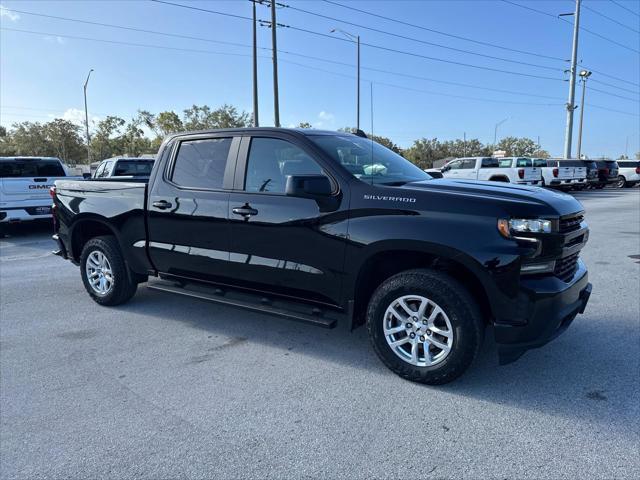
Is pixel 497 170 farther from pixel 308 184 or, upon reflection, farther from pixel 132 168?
pixel 308 184

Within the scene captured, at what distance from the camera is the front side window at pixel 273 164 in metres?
3.92

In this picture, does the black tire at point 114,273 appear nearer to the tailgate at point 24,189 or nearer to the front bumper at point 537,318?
the front bumper at point 537,318

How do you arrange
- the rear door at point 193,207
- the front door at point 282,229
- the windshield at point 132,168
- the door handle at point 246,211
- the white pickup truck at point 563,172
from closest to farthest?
the front door at point 282,229 < the door handle at point 246,211 < the rear door at point 193,207 < the windshield at point 132,168 < the white pickup truck at point 563,172

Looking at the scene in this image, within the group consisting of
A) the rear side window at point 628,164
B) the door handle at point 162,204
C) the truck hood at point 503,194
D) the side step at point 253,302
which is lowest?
the side step at point 253,302

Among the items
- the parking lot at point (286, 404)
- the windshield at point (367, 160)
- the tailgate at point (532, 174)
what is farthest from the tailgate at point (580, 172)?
the windshield at point (367, 160)

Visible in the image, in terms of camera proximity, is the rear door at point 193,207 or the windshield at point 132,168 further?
the windshield at point 132,168

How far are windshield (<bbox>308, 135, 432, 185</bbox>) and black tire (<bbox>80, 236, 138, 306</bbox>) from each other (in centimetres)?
270

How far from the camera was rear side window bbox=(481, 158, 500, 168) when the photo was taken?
72.0ft

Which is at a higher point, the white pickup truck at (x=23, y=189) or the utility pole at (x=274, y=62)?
the utility pole at (x=274, y=62)

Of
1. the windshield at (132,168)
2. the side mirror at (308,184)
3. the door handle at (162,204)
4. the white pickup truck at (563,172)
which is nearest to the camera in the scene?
the side mirror at (308,184)

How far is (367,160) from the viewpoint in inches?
162

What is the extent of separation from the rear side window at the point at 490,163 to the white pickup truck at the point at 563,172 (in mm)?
2781

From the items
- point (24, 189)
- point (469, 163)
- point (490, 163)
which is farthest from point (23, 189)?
point (490, 163)

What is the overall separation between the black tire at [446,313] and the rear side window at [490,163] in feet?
66.0
